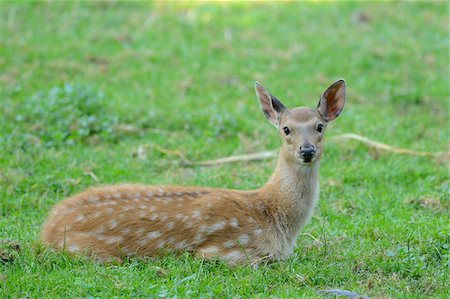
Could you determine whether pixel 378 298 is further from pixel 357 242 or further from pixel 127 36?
pixel 127 36

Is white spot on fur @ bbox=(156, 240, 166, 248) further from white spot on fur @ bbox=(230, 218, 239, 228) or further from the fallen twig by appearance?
the fallen twig

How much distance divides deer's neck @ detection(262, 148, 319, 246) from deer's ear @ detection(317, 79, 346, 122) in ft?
1.89

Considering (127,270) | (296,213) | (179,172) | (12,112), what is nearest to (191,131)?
(179,172)

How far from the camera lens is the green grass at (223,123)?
21.7 feet

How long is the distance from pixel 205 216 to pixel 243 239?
1.19 ft

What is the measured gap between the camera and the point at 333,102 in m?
7.82

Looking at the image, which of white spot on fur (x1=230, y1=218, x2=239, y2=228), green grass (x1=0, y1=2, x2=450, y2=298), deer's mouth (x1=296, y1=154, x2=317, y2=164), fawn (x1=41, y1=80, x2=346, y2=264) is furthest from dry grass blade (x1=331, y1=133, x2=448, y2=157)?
white spot on fur (x1=230, y1=218, x2=239, y2=228)

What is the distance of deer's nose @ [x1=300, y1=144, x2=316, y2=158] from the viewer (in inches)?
280

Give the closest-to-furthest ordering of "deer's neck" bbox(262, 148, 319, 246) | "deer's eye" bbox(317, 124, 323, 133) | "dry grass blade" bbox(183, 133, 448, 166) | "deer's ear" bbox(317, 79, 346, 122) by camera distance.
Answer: "deer's neck" bbox(262, 148, 319, 246)
"deer's eye" bbox(317, 124, 323, 133)
"deer's ear" bbox(317, 79, 346, 122)
"dry grass blade" bbox(183, 133, 448, 166)

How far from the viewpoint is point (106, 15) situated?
15742mm

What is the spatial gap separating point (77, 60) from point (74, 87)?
2.49m

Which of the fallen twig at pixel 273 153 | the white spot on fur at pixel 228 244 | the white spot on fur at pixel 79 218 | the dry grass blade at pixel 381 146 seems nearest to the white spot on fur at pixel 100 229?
Result: the white spot on fur at pixel 79 218

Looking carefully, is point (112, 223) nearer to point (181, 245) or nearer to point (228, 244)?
point (181, 245)

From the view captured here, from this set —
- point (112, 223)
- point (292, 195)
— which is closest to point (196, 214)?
point (112, 223)
